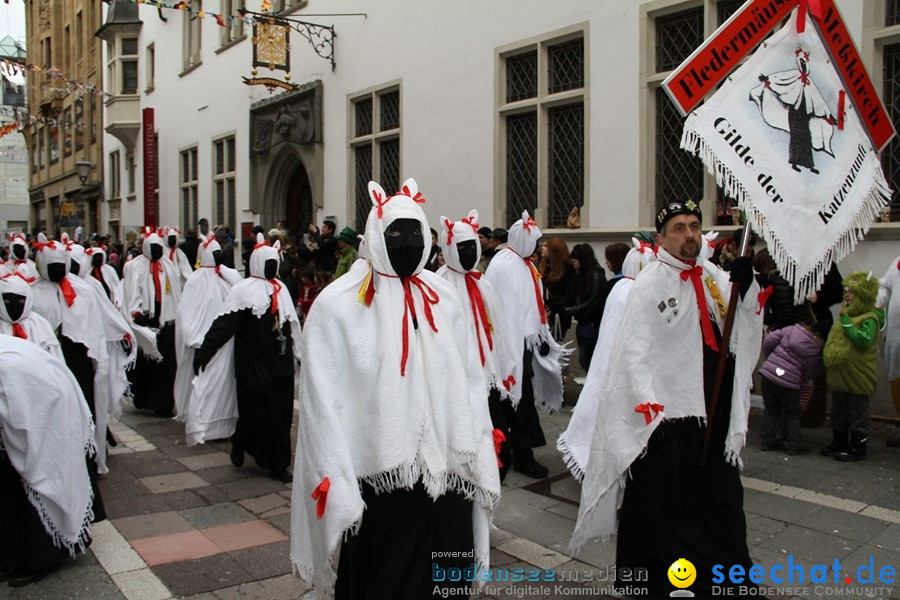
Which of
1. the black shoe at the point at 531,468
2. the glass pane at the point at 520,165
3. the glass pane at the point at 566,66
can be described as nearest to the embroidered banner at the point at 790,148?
the black shoe at the point at 531,468

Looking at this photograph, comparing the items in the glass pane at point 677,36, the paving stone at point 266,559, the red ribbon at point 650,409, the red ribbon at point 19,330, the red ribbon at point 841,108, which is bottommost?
the paving stone at point 266,559

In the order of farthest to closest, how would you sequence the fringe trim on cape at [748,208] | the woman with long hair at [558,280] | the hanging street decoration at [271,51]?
the hanging street decoration at [271,51]
the woman with long hair at [558,280]
the fringe trim on cape at [748,208]

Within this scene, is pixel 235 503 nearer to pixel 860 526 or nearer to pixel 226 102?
pixel 860 526

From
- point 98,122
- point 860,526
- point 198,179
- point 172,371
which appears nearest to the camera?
point 860,526

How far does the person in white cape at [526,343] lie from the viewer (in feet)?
19.9

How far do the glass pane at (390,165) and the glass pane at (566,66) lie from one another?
4102 mm

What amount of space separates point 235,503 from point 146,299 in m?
4.26

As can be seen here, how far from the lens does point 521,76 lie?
1154 cm

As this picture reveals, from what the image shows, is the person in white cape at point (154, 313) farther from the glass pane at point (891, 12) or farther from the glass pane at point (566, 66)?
the glass pane at point (891, 12)

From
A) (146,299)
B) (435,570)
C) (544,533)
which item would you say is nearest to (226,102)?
(146,299)

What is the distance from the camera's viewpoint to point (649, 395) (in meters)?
3.60

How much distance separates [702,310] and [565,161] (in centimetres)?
745

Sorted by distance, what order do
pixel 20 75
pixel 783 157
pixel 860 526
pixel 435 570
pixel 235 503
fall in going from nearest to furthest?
pixel 435 570 → pixel 783 157 → pixel 860 526 → pixel 235 503 → pixel 20 75

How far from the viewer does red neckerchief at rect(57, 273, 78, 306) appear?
6.12m
